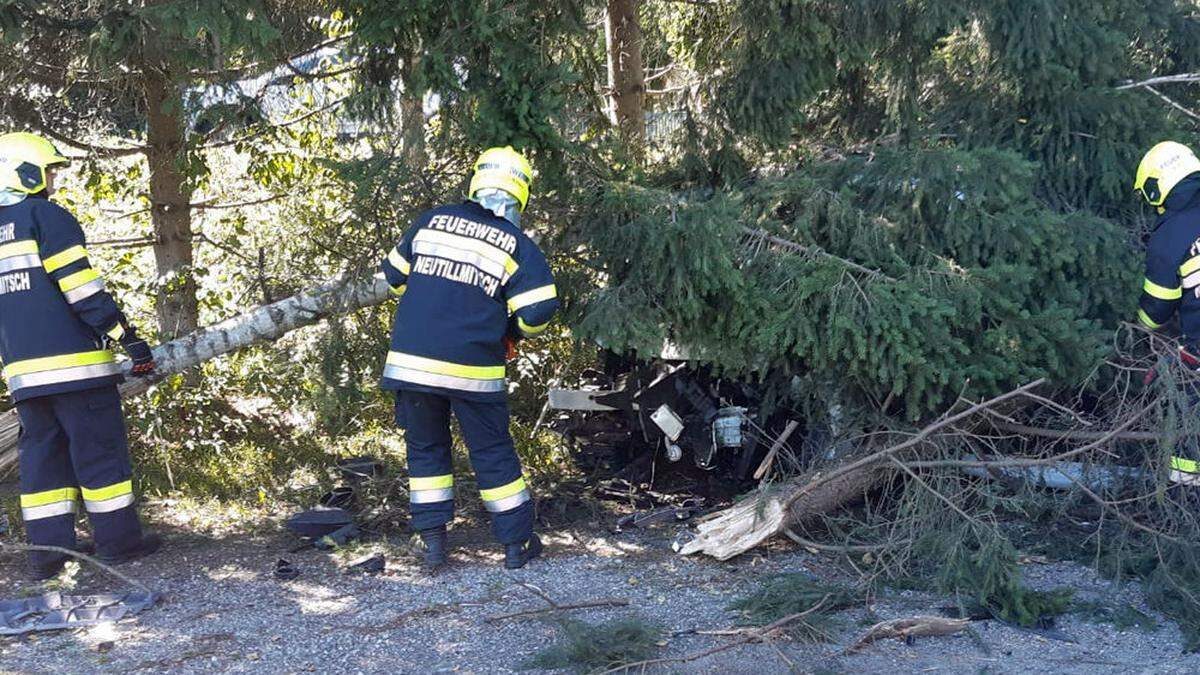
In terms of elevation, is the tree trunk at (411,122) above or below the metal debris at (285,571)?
above

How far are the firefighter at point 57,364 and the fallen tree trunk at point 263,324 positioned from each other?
627 millimetres

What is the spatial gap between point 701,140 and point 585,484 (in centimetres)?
214

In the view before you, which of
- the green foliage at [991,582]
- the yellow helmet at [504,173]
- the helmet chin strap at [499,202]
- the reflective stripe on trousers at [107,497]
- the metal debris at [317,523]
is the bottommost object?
the green foliage at [991,582]

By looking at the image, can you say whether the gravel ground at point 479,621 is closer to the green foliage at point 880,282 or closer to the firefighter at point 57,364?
the firefighter at point 57,364

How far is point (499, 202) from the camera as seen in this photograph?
5.07m

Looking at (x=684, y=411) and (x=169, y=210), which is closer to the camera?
(x=684, y=411)

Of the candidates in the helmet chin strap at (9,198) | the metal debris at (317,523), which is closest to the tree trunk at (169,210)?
the helmet chin strap at (9,198)

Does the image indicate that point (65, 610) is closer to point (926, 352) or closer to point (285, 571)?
point (285, 571)

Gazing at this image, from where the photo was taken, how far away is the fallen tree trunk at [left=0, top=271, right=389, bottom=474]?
6016mm

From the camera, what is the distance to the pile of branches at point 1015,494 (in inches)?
187

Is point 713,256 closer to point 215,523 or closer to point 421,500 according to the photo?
point 421,500

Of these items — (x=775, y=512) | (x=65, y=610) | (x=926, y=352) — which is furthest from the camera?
(x=775, y=512)

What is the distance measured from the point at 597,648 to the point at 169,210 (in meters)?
4.71

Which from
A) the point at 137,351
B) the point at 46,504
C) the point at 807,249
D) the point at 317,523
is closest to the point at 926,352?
the point at 807,249
